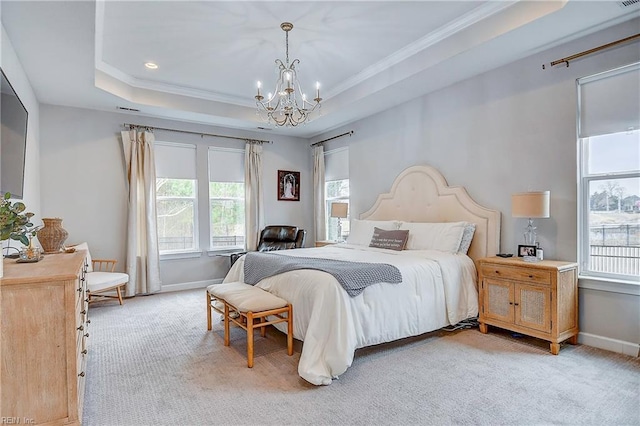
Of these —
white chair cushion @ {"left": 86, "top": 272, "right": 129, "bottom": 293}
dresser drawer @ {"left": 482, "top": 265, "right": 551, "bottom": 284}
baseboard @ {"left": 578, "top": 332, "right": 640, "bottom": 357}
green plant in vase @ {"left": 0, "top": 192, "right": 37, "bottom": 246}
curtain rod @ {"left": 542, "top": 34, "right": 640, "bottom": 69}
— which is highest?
curtain rod @ {"left": 542, "top": 34, "right": 640, "bottom": 69}

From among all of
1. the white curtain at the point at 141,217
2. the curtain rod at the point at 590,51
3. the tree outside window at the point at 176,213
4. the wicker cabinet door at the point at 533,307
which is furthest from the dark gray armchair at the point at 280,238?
the curtain rod at the point at 590,51

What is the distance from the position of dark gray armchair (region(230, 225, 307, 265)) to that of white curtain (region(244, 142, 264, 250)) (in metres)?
0.15

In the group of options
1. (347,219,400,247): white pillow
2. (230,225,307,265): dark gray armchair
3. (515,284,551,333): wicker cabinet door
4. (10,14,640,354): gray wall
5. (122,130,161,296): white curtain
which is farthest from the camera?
(230,225,307,265): dark gray armchair

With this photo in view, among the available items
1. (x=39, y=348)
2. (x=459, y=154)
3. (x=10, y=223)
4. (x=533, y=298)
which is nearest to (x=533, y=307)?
(x=533, y=298)

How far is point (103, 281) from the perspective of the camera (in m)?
4.31

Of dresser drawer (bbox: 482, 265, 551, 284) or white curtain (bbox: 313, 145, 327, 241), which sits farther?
white curtain (bbox: 313, 145, 327, 241)

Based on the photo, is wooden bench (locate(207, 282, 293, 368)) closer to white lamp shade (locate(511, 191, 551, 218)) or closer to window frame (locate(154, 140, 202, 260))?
white lamp shade (locate(511, 191, 551, 218))

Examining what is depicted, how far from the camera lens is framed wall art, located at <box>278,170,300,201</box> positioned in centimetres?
677

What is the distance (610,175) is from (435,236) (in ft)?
5.40

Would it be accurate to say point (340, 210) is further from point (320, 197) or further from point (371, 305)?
point (371, 305)

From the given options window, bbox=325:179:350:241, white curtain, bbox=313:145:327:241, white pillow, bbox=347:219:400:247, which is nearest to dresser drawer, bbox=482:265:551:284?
white pillow, bbox=347:219:400:247

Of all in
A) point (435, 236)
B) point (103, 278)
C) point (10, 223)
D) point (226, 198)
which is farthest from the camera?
→ point (226, 198)

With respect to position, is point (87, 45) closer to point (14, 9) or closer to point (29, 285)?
point (14, 9)

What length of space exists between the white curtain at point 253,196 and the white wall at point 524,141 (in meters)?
2.61
